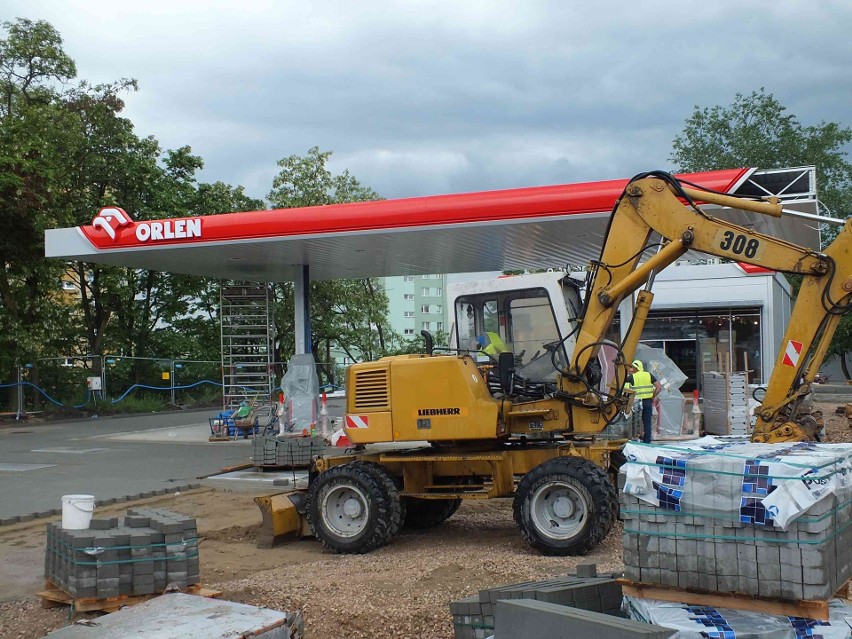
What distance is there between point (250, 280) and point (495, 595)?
64.0 ft

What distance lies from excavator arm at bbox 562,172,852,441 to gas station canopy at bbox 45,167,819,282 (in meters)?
4.90

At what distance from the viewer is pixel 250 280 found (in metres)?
24.4

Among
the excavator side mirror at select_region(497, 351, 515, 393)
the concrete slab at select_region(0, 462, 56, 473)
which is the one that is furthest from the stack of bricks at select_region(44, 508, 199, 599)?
the concrete slab at select_region(0, 462, 56, 473)

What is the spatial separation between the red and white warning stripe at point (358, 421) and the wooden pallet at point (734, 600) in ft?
14.3

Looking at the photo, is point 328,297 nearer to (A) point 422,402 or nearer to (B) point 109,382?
(B) point 109,382

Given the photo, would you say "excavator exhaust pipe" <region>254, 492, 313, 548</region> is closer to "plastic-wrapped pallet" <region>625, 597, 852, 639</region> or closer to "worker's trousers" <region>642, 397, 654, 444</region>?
"plastic-wrapped pallet" <region>625, 597, 852, 639</region>

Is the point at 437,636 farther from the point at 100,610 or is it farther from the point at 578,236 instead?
the point at 578,236

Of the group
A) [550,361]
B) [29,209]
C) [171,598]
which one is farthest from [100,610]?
[29,209]

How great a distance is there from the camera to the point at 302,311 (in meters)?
20.8

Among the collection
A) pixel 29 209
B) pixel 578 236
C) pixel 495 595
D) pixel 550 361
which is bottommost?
pixel 495 595

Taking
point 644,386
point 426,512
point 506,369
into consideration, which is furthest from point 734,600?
point 644,386

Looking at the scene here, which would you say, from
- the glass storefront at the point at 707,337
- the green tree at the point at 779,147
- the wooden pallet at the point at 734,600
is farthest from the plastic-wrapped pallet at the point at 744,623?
A: the green tree at the point at 779,147

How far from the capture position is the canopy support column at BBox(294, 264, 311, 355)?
20.8m

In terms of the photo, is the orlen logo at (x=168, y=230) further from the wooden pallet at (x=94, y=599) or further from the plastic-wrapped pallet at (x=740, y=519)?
the plastic-wrapped pallet at (x=740, y=519)
